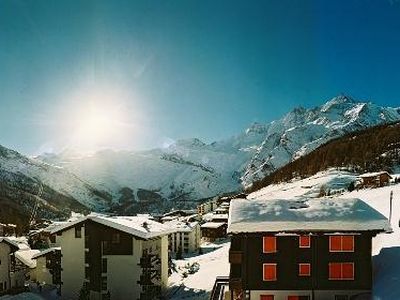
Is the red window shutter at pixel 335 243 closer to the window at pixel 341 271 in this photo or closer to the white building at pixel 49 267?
the window at pixel 341 271

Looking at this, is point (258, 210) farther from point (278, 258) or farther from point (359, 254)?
point (359, 254)

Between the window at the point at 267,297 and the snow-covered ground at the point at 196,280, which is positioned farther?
the snow-covered ground at the point at 196,280

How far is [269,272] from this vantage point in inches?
1142

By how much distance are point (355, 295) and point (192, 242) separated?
233 feet

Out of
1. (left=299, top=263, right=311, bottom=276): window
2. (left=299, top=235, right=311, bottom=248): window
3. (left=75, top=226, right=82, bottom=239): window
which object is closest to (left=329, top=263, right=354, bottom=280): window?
(left=299, top=263, right=311, bottom=276): window

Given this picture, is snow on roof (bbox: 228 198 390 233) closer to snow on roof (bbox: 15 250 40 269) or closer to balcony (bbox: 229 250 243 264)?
balcony (bbox: 229 250 243 264)

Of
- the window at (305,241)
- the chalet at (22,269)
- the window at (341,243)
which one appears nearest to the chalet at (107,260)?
the chalet at (22,269)

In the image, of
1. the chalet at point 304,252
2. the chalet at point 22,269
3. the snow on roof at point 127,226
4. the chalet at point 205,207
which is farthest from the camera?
the chalet at point 205,207

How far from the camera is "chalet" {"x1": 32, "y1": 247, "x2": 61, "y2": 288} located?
47469 mm

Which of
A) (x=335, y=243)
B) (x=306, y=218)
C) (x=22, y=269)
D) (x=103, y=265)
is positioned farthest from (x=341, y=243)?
(x=22, y=269)

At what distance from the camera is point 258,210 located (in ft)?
96.4

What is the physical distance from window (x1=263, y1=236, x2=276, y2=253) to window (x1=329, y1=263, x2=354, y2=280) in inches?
134

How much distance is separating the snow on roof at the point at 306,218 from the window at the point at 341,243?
816 mm

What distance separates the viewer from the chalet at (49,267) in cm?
4747
